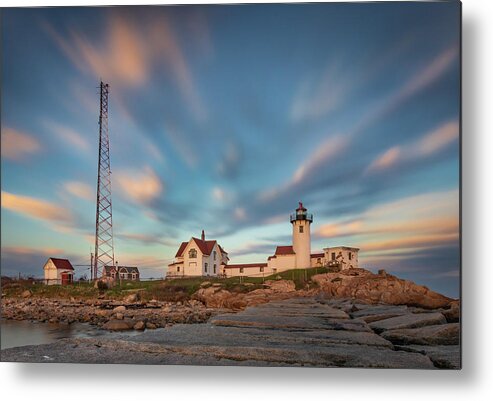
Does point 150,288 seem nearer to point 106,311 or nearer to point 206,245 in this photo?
point 106,311

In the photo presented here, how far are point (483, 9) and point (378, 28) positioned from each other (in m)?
0.97

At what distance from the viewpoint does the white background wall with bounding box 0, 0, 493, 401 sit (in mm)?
4730

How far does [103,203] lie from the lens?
5469 mm

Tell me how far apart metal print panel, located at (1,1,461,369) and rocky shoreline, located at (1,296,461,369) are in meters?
0.02

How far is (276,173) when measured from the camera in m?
5.32

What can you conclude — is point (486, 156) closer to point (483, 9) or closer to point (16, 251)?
point (483, 9)

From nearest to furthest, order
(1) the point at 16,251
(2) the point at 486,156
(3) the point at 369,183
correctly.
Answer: (2) the point at 486,156 < (3) the point at 369,183 < (1) the point at 16,251

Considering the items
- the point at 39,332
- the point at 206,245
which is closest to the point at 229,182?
the point at 206,245

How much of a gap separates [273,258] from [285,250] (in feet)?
0.54

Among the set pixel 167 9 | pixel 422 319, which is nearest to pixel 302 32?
pixel 167 9

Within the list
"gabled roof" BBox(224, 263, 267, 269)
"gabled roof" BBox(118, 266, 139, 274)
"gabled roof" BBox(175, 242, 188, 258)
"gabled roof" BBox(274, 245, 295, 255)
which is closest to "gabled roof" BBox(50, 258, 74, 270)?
"gabled roof" BBox(118, 266, 139, 274)

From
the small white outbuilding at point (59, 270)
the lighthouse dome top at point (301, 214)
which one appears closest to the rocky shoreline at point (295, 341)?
the small white outbuilding at point (59, 270)

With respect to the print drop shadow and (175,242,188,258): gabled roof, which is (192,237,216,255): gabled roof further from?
the print drop shadow

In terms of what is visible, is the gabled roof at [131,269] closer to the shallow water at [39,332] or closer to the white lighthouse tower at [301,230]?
the shallow water at [39,332]
